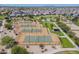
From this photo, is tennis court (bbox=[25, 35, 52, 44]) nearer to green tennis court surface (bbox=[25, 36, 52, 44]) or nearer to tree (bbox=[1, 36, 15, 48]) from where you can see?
green tennis court surface (bbox=[25, 36, 52, 44])

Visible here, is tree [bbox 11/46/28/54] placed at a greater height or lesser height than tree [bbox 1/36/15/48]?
lesser

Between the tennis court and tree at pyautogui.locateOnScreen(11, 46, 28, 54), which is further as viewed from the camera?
the tennis court

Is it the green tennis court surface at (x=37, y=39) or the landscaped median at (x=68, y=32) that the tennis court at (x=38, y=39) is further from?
the landscaped median at (x=68, y=32)

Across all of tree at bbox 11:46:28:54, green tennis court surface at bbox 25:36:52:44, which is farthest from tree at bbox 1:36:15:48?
green tennis court surface at bbox 25:36:52:44

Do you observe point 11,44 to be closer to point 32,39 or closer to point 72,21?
point 32,39

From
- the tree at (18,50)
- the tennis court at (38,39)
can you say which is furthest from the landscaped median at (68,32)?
the tree at (18,50)

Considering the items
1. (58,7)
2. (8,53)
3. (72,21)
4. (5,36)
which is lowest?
(8,53)

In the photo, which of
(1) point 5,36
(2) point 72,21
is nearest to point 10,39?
(1) point 5,36

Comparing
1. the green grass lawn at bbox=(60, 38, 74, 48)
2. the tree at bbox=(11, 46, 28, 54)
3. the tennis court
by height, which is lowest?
the tree at bbox=(11, 46, 28, 54)
